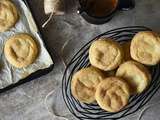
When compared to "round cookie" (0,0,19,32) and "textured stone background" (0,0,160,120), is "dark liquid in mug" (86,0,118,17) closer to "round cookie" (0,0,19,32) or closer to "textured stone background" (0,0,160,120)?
"textured stone background" (0,0,160,120)

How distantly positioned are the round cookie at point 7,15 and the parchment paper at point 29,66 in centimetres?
1

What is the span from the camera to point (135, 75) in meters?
0.98

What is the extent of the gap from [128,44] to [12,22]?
278 mm

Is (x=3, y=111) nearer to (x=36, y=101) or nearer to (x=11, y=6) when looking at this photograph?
(x=36, y=101)

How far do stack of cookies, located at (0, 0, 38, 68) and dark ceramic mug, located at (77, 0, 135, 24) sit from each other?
14 cm

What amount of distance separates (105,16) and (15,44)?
0.73 ft

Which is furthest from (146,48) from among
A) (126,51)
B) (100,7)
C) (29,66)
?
(29,66)

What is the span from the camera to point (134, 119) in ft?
3.48

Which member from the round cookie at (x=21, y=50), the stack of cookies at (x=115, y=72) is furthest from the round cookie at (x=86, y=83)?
the round cookie at (x=21, y=50)

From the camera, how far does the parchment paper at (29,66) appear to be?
1.04 meters

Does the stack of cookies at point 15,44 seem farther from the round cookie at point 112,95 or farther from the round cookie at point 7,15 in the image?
the round cookie at point 112,95

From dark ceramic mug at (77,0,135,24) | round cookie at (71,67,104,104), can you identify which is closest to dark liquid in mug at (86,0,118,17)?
dark ceramic mug at (77,0,135,24)

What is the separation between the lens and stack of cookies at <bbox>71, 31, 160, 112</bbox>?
0.97 meters

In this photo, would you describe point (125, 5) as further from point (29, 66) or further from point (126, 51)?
point (29, 66)
